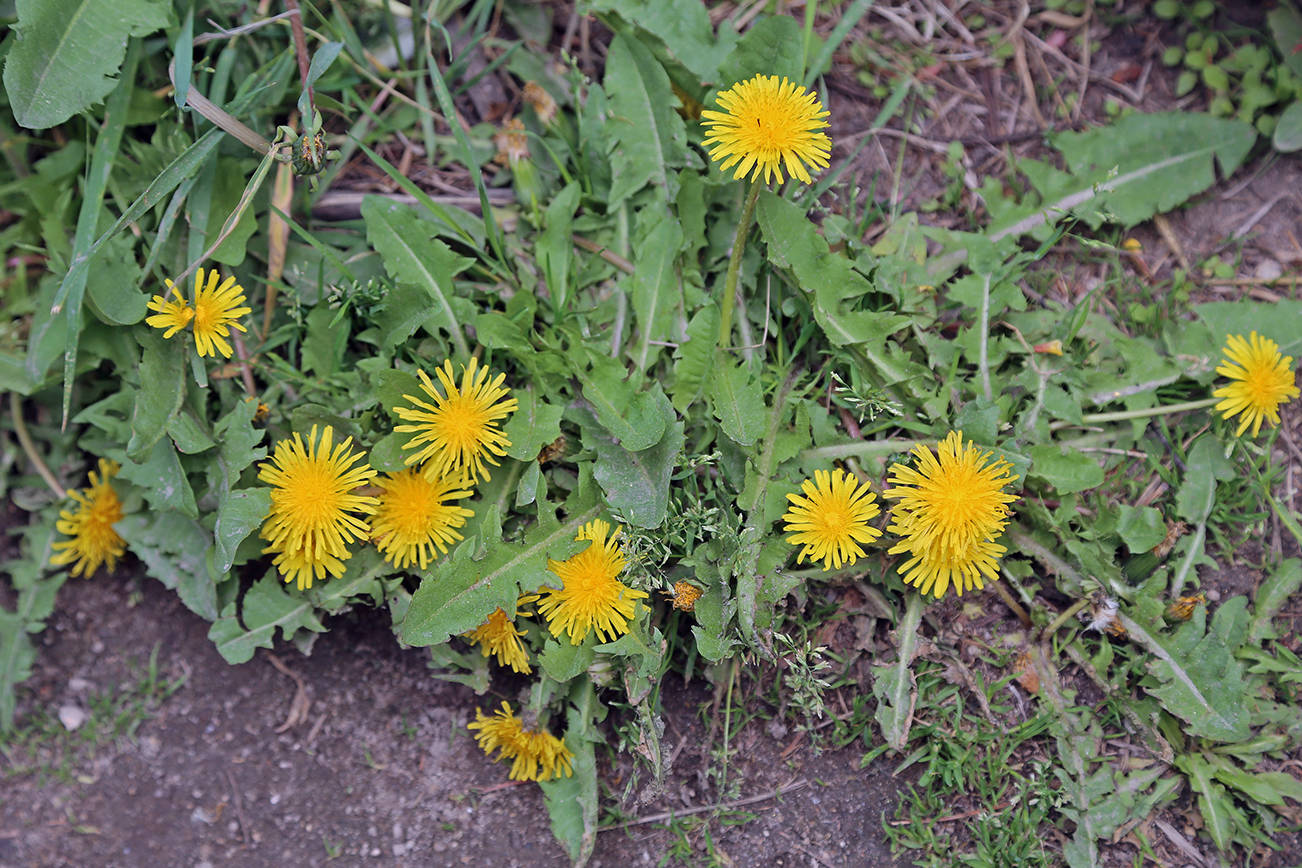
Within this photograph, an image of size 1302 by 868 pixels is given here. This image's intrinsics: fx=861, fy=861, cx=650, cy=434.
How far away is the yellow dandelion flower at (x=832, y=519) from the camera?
220 centimetres

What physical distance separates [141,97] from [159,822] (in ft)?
7.28

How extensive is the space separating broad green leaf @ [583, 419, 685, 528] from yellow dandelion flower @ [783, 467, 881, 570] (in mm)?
331

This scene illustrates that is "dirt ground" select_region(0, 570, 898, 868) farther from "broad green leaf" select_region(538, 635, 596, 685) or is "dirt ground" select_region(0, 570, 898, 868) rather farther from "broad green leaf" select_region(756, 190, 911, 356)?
"broad green leaf" select_region(756, 190, 911, 356)

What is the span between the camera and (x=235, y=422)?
2.41 m

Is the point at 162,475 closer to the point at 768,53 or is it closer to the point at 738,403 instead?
the point at 738,403

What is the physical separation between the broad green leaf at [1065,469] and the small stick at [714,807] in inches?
42.7

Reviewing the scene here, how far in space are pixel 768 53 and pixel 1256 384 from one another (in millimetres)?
1644

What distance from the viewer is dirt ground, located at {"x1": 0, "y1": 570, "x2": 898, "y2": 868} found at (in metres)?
2.42

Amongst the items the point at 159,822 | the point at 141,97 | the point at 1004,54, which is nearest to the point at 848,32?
the point at 1004,54

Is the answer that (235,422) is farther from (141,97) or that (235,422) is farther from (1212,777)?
(1212,777)

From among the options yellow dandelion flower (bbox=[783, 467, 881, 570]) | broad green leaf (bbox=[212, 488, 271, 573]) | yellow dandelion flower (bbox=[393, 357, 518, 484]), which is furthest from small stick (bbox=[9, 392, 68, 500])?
yellow dandelion flower (bbox=[783, 467, 881, 570])

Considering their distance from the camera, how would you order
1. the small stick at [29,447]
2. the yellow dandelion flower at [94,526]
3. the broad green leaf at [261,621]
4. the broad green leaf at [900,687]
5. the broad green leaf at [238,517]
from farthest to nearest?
the small stick at [29,447] → the yellow dandelion flower at [94,526] → the broad green leaf at [261,621] → the broad green leaf at [900,687] → the broad green leaf at [238,517]

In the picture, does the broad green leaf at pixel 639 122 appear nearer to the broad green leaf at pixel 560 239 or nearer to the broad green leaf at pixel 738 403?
the broad green leaf at pixel 560 239

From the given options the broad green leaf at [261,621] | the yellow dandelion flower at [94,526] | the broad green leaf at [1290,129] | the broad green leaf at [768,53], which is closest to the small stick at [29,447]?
the yellow dandelion flower at [94,526]
